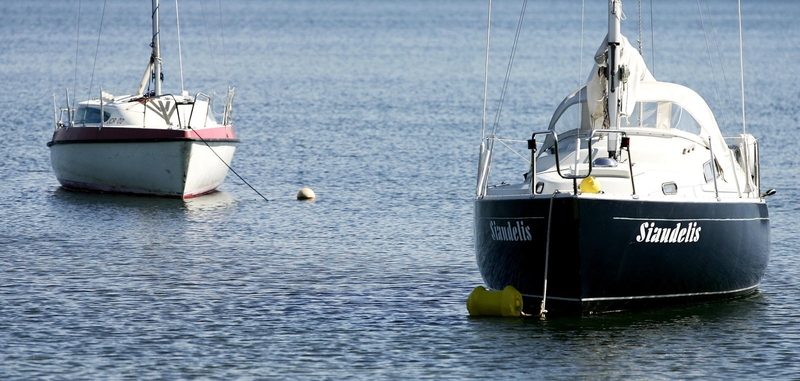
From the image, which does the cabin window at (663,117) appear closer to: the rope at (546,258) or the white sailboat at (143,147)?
the rope at (546,258)

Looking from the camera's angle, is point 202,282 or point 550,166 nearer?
point 550,166

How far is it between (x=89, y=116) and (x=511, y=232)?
1650 cm

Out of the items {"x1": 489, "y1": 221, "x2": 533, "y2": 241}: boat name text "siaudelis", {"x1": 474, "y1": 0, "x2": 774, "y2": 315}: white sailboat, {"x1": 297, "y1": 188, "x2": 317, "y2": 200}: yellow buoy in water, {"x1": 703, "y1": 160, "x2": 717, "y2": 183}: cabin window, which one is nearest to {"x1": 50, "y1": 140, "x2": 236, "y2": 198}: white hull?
{"x1": 297, "y1": 188, "x2": 317, "y2": 200}: yellow buoy in water

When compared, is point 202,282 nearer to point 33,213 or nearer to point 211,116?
point 33,213

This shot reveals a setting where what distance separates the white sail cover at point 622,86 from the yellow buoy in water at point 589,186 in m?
2.48

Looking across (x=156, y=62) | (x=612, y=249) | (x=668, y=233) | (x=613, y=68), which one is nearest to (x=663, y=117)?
(x=613, y=68)

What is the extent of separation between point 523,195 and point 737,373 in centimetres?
368

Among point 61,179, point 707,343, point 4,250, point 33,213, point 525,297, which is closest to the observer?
point 707,343

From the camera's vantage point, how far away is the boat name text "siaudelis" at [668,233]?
A: 56.3 feet

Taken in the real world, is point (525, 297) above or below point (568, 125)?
below

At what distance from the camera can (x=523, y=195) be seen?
17469 millimetres

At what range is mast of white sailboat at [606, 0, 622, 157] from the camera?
1856 cm

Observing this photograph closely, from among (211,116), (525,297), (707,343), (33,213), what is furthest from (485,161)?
(211,116)

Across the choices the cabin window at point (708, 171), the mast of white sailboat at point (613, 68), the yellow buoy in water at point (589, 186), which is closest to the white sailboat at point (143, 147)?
the mast of white sailboat at point (613, 68)
